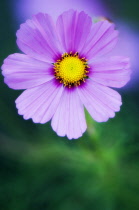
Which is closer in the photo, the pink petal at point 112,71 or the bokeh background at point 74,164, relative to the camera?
the pink petal at point 112,71

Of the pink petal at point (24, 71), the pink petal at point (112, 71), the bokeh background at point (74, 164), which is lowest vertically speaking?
the bokeh background at point (74, 164)

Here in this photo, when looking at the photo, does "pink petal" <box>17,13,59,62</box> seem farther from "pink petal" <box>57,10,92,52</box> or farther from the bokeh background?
the bokeh background

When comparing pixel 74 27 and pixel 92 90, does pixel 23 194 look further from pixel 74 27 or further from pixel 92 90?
pixel 74 27

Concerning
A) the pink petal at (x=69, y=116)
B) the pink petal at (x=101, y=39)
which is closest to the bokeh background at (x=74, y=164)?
the pink petal at (x=69, y=116)

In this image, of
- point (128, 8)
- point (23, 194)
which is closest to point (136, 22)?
point (128, 8)

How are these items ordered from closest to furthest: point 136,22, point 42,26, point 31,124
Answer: point 42,26 < point 31,124 < point 136,22

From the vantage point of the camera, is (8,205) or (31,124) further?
(31,124)

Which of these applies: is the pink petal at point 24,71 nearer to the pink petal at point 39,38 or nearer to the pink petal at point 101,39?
the pink petal at point 39,38
